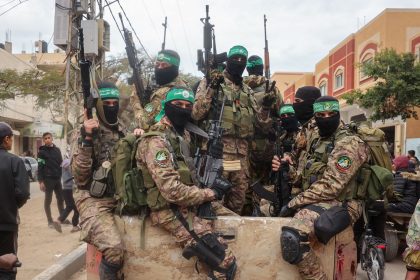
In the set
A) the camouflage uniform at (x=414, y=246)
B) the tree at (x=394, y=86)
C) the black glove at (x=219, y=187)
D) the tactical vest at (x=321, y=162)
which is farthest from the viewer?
the tree at (x=394, y=86)

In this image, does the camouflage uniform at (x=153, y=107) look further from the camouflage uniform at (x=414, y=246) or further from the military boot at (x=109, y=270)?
the camouflage uniform at (x=414, y=246)

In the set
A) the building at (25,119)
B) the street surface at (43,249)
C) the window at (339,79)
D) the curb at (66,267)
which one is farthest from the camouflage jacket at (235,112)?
Answer: the building at (25,119)

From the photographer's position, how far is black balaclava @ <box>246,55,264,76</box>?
5836 mm

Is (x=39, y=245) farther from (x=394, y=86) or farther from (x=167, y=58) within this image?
(x=394, y=86)

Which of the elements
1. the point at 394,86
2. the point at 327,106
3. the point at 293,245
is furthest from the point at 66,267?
the point at 394,86

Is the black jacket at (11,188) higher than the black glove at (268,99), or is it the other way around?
the black glove at (268,99)

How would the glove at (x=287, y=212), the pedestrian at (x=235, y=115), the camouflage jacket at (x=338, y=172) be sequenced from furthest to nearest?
the pedestrian at (x=235, y=115)
the glove at (x=287, y=212)
the camouflage jacket at (x=338, y=172)

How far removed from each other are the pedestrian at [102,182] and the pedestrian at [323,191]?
1281mm

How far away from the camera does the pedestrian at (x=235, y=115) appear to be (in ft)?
15.0

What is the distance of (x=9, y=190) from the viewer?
4.07 metres

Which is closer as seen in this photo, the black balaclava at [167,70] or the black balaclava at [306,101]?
the black balaclava at [306,101]

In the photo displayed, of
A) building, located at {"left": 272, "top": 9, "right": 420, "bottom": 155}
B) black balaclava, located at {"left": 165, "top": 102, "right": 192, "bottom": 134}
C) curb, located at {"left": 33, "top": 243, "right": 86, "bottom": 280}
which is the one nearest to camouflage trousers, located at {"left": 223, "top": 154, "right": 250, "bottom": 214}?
black balaclava, located at {"left": 165, "top": 102, "right": 192, "bottom": 134}

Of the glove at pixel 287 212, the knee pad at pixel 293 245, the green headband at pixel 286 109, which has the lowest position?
the knee pad at pixel 293 245

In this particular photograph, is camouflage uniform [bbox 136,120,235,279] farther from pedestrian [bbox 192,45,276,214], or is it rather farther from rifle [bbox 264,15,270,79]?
rifle [bbox 264,15,270,79]
